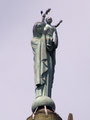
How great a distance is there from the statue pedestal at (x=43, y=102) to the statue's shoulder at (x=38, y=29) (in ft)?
11.1

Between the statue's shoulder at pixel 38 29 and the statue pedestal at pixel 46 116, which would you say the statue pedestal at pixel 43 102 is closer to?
the statue pedestal at pixel 46 116

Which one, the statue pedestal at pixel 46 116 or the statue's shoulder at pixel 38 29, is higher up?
the statue's shoulder at pixel 38 29

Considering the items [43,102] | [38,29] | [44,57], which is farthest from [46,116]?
[38,29]

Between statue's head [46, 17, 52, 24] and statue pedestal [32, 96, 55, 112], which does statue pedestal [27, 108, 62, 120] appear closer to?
statue pedestal [32, 96, 55, 112]

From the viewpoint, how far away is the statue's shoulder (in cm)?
2895

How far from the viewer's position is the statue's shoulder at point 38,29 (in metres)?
29.0

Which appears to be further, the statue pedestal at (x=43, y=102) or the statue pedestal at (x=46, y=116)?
the statue pedestal at (x=43, y=102)

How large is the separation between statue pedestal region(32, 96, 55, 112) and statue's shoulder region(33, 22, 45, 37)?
11.1 ft

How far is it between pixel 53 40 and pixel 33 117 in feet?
13.4

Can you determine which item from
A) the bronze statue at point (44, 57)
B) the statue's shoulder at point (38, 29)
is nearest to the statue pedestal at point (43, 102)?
the bronze statue at point (44, 57)

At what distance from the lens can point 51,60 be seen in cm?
2823

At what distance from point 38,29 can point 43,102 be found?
3830mm

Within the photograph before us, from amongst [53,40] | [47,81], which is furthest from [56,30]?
[47,81]

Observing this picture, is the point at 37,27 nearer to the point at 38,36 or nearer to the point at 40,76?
the point at 38,36
